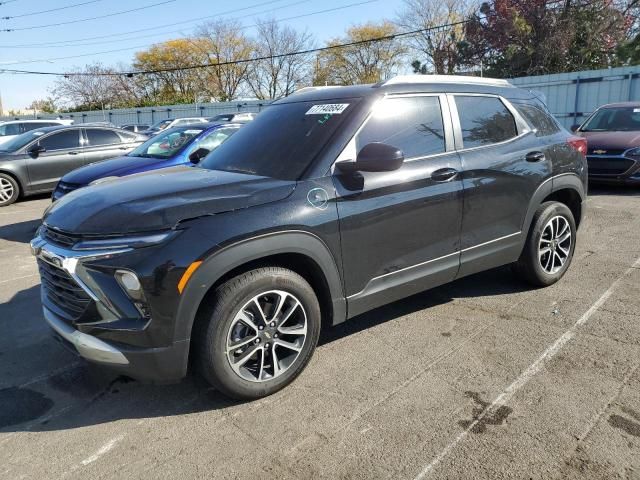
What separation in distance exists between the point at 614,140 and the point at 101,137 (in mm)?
10456

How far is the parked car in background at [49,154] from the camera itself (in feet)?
34.2

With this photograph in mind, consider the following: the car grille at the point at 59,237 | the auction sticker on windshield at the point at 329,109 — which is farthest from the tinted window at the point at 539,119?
the car grille at the point at 59,237

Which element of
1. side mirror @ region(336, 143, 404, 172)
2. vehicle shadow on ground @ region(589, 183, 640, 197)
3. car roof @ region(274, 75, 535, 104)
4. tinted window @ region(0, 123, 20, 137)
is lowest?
vehicle shadow on ground @ region(589, 183, 640, 197)

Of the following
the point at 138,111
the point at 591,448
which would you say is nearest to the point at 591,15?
the point at 138,111

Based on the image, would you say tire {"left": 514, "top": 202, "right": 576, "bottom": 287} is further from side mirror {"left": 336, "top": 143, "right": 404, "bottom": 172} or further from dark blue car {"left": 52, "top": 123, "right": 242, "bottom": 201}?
dark blue car {"left": 52, "top": 123, "right": 242, "bottom": 201}

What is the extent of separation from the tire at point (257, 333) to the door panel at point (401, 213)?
0.38 metres

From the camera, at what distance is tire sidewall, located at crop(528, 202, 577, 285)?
4484mm

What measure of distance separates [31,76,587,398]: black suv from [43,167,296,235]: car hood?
0.01 m

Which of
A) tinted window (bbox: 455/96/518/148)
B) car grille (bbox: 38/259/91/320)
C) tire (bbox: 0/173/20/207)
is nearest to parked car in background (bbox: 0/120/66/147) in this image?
tire (bbox: 0/173/20/207)

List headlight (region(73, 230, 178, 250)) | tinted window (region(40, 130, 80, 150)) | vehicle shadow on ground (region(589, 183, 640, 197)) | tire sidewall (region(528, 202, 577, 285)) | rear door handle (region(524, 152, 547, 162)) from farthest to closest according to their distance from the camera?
1. tinted window (region(40, 130, 80, 150))
2. vehicle shadow on ground (region(589, 183, 640, 197))
3. tire sidewall (region(528, 202, 577, 285))
4. rear door handle (region(524, 152, 547, 162))
5. headlight (region(73, 230, 178, 250))

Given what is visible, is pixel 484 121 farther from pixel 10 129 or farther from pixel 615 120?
pixel 10 129

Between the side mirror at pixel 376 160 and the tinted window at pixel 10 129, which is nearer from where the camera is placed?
the side mirror at pixel 376 160

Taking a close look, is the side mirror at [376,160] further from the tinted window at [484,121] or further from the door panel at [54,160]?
the door panel at [54,160]

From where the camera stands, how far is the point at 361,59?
5631cm
